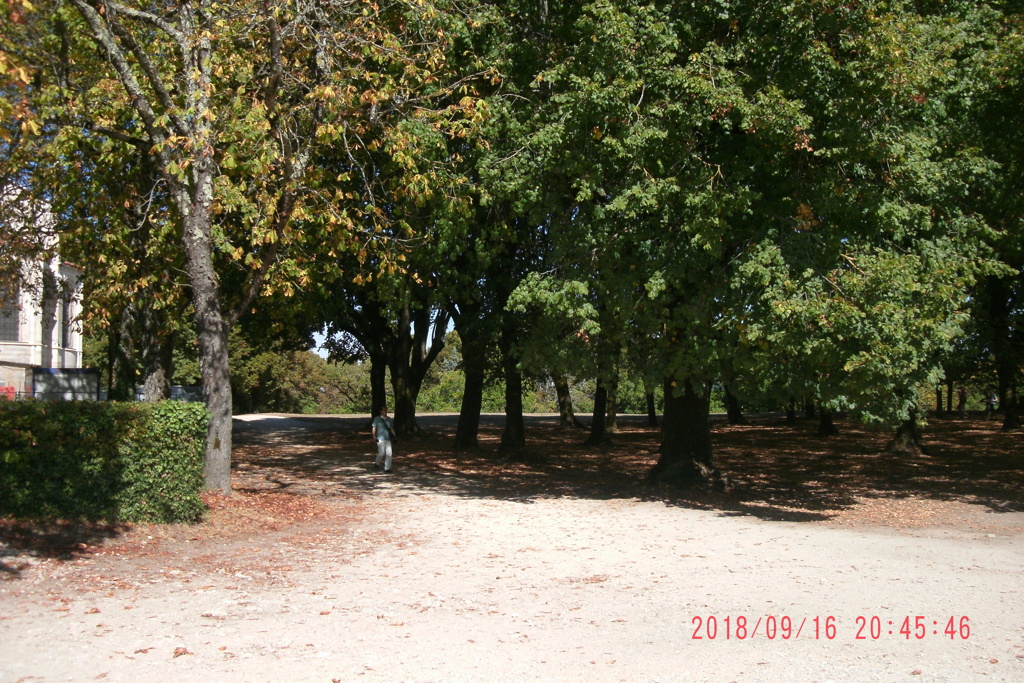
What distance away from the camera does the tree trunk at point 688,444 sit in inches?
592

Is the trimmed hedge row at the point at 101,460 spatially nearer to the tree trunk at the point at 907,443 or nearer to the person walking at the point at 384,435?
the person walking at the point at 384,435

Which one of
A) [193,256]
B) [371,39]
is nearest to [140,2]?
[371,39]

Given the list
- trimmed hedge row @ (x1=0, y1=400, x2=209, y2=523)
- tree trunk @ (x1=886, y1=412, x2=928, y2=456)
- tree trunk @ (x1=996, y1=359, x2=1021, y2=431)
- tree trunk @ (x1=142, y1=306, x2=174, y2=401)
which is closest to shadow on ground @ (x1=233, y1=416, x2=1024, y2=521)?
tree trunk @ (x1=886, y1=412, x2=928, y2=456)

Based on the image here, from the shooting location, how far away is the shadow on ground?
48.1 ft

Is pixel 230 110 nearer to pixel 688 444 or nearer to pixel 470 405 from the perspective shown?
pixel 688 444

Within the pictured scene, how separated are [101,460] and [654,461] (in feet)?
46.1

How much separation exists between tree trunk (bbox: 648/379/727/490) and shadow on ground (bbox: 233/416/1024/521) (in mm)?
368

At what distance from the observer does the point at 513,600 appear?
7.79 meters

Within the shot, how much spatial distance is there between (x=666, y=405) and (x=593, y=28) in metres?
6.59

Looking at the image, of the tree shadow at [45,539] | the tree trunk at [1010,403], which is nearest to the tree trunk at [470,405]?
the tree shadow at [45,539]

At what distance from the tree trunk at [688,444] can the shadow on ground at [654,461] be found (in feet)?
1.21

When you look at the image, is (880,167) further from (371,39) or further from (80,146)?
(80,146)

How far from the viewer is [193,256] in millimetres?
11438

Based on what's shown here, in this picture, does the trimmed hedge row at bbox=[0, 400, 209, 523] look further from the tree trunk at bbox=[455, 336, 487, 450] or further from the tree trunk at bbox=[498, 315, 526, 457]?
the tree trunk at bbox=[498, 315, 526, 457]
